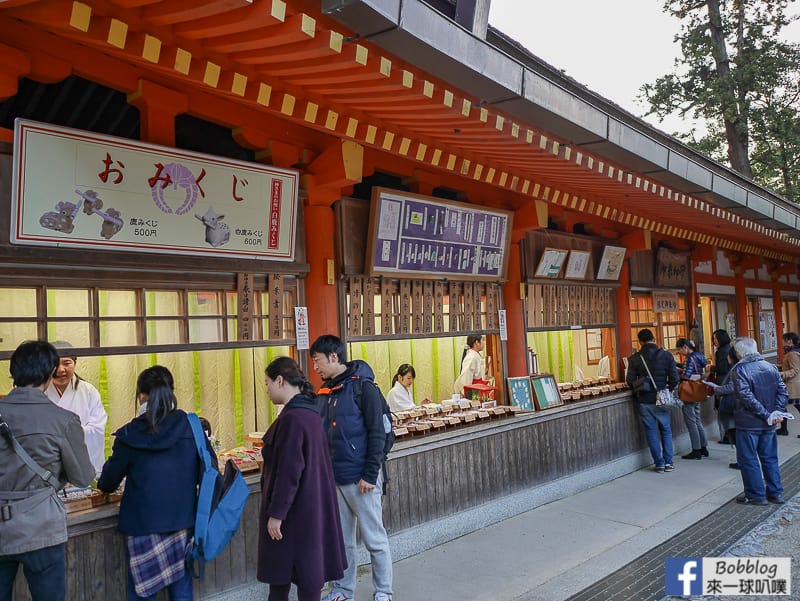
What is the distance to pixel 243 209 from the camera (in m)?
4.87

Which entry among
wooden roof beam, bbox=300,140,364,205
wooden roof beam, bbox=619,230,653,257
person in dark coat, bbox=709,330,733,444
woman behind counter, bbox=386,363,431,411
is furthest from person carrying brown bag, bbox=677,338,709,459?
wooden roof beam, bbox=300,140,364,205

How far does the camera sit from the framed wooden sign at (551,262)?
317 inches

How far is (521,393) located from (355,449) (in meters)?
3.55

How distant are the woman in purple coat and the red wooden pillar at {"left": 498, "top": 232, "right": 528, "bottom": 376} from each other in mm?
4268

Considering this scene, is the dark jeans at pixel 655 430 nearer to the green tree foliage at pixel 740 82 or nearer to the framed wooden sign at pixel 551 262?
the framed wooden sign at pixel 551 262

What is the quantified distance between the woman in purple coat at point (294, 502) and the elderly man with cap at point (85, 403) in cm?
226

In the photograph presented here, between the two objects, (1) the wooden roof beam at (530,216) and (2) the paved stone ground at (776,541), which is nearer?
(2) the paved stone ground at (776,541)

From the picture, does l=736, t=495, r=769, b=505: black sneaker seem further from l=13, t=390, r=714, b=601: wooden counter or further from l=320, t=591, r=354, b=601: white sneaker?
l=320, t=591, r=354, b=601: white sneaker

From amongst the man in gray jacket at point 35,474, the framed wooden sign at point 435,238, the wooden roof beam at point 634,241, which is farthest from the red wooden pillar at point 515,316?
the man in gray jacket at point 35,474

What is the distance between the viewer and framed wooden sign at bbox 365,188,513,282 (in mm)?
5949

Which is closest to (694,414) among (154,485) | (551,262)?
(551,262)

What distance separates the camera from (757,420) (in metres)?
6.80

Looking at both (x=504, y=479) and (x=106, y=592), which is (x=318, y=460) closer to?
(x=106, y=592)

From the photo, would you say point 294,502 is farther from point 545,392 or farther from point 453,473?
point 545,392
